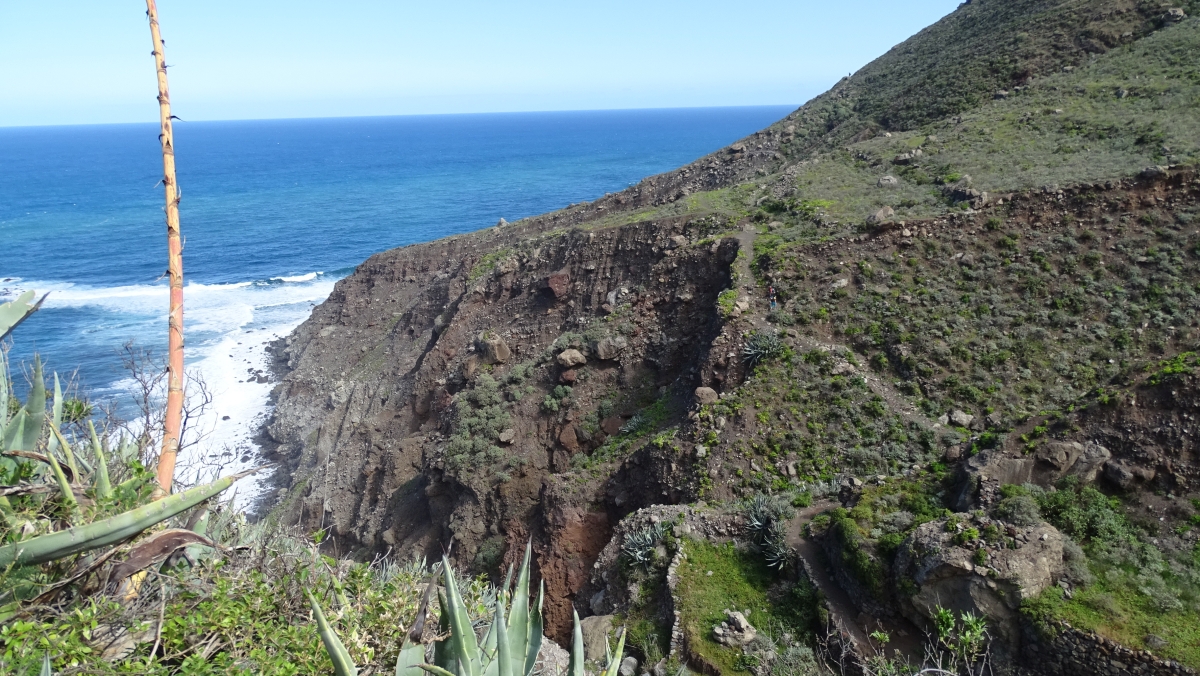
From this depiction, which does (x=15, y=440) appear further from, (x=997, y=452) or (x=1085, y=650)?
(x=997, y=452)

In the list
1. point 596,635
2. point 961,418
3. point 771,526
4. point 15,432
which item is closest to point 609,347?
point 771,526

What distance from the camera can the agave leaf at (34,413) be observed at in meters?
5.32

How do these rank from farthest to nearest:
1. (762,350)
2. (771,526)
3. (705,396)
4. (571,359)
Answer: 1. (571,359)
2. (762,350)
3. (705,396)
4. (771,526)

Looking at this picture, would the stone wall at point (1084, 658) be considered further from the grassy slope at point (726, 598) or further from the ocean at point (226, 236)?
the ocean at point (226, 236)

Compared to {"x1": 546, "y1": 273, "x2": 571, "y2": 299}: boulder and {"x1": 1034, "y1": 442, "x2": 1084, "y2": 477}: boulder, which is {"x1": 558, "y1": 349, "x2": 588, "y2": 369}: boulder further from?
{"x1": 1034, "y1": 442, "x2": 1084, "y2": 477}: boulder

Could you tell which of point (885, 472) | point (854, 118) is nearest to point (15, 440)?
point (885, 472)

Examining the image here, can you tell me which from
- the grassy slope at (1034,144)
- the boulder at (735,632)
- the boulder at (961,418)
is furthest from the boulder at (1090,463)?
the grassy slope at (1034,144)

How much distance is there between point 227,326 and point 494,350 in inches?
1257

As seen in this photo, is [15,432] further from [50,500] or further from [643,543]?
[643,543]

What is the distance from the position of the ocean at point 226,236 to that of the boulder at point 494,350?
1018cm

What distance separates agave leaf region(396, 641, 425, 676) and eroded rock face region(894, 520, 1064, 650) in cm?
905

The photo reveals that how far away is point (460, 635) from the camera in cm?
476

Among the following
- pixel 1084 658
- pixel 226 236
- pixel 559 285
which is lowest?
pixel 226 236

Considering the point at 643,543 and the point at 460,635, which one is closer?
the point at 460,635
